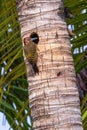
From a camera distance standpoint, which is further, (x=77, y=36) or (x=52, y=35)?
(x=77, y=36)

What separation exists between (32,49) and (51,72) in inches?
5.3

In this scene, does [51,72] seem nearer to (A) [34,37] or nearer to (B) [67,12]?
(A) [34,37]

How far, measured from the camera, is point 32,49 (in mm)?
2529

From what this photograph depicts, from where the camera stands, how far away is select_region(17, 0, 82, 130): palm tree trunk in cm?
240

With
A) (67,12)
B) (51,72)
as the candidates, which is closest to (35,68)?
(51,72)

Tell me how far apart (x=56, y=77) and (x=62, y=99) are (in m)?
0.10

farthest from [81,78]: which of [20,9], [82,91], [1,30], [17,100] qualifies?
[20,9]

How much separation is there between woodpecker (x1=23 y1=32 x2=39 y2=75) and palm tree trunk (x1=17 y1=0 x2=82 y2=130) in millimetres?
18

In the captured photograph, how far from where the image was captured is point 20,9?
2.67 meters

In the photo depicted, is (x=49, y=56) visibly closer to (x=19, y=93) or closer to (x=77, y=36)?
(x=77, y=36)

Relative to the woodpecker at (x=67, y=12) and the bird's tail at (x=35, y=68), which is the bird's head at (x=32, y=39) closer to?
the bird's tail at (x=35, y=68)

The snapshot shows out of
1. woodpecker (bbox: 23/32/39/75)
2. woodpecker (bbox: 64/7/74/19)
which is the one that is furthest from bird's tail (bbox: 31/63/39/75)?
woodpecker (bbox: 64/7/74/19)

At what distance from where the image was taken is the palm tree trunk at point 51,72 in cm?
240

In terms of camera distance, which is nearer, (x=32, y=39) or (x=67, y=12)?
(x=32, y=39)
